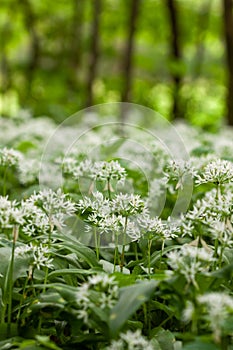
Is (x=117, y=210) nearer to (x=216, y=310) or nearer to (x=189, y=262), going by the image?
(x=189, y=262)

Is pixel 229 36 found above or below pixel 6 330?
above

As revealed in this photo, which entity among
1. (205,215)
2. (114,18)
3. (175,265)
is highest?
(114,18)

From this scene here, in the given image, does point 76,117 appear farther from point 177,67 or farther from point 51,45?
point 51,45

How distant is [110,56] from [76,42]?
3.44 ft

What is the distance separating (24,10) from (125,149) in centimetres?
513

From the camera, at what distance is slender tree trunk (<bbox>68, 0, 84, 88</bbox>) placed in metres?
7.07

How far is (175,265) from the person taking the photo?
1270 mm

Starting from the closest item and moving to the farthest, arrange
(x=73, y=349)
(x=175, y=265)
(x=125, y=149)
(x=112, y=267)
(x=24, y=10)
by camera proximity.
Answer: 1. (x=175, y=265)
2. (x=73, y=349)
3. (x=112, y=267)
4. (x=125, y=149)
5. (x=24, y=10)

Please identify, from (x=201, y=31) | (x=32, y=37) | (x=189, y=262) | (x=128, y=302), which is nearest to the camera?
(x=128, y=302)

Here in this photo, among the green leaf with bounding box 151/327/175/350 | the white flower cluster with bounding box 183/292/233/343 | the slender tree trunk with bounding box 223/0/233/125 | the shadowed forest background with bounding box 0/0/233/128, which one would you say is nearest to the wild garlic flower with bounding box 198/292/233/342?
the white flower cluster with bounding box 183/292/233/343

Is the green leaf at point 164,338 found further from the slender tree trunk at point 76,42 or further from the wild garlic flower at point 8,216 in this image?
the slender tree trunk at point 76,42

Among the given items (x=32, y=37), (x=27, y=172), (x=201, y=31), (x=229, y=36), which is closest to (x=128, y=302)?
(x=27, y=172)

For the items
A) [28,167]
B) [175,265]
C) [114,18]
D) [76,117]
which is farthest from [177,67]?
[175,265]

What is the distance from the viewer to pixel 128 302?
1.21 meters
